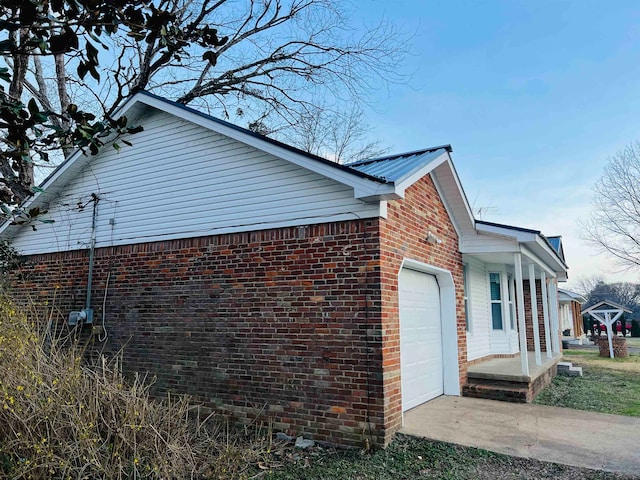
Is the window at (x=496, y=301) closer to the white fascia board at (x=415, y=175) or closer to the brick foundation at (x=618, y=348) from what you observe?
the white fascia board at (x=415, y=175)

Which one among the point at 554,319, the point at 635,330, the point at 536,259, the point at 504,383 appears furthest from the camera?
the point at 635,330

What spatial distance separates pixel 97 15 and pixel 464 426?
269 inches

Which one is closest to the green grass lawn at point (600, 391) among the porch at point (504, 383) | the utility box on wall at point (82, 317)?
the porch at point (504, 383)

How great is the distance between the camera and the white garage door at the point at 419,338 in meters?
7.46

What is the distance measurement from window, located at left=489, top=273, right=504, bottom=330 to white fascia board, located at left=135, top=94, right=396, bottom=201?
27.5 feet

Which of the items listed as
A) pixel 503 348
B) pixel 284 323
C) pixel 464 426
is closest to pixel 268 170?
pixel 284 323

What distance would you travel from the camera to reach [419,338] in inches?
317

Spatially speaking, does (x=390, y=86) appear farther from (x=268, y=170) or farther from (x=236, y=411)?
(x=236, y=411)

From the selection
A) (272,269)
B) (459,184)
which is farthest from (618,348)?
(272,269)

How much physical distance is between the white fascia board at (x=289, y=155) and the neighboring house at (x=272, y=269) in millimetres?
22

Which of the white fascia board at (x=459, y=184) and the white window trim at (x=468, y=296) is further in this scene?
the white window trim at (x=468, y=296)

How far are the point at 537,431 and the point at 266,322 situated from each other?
4326mm

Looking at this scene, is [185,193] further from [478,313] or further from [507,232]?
[478,313]

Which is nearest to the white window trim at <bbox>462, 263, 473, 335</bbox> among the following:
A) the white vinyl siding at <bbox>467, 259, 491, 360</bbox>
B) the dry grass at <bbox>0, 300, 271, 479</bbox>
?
the white vinyl siding at <bbox>467, 259, 491, 360</bbox>
